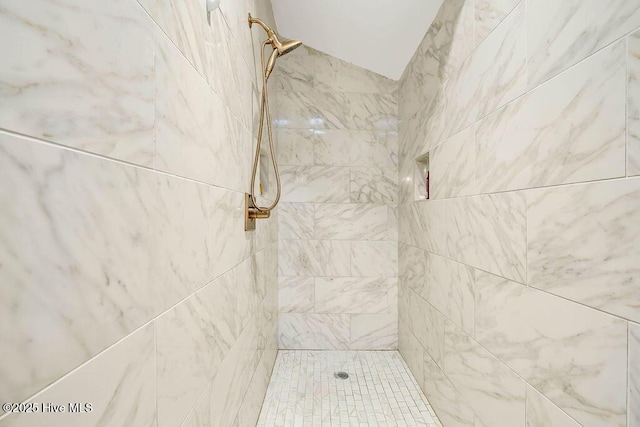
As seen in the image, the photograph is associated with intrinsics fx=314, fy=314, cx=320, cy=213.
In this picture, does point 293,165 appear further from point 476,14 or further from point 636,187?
Answer: point 636,187

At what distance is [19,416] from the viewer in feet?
1.12

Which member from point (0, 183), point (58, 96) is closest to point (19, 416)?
point (0, 183)

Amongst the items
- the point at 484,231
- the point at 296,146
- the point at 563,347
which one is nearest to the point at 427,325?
the point at 484,231

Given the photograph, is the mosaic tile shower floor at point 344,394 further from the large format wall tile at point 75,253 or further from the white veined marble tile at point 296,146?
the white veined marble tile at point 296,146

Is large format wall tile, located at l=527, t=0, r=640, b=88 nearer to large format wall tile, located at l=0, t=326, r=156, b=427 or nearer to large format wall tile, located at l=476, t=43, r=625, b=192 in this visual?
large format wall tile, located at l=476, t=43, r=625, b=192

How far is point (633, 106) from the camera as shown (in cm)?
67

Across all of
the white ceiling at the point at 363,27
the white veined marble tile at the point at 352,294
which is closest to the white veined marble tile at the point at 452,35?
the white ceiling at the point at 363,27

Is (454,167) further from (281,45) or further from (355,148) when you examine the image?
(355,148)

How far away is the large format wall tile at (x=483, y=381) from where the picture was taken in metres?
1.08

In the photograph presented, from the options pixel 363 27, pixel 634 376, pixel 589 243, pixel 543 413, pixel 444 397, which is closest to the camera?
pixel 634 376

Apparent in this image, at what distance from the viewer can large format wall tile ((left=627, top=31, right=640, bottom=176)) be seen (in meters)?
0.66

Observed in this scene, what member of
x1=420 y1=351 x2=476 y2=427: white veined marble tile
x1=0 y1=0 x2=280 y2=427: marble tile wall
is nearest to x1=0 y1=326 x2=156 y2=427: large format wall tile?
x1=0 y1=0 x2=280 y2=427: marble tile wall

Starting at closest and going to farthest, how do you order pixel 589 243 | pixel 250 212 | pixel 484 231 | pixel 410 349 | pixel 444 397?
pixel 589 243, pixel 484 231, pixel 250 212, pixel 444 397, pixel 410 349

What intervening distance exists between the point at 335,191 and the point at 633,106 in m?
2.20
